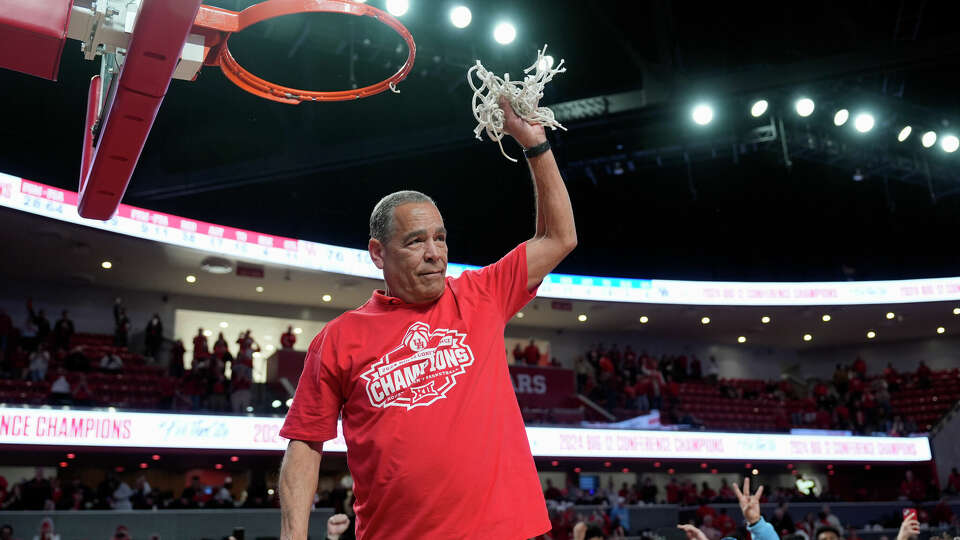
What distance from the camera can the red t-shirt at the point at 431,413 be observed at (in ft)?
6.50

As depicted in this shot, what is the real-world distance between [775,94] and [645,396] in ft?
28.4

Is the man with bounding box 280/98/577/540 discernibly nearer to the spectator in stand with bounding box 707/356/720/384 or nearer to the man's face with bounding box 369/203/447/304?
the man's face with bounding box 369/203/447/304

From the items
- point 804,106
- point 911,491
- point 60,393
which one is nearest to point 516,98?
point 804,106

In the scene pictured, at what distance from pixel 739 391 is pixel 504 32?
49.2 ft

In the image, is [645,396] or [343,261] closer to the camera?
[343,261]

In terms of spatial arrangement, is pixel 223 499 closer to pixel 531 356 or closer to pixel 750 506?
pixel 531 356

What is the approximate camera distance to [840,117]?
14.3 metres

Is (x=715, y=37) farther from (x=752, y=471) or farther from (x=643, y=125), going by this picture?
(x=752, y=471)

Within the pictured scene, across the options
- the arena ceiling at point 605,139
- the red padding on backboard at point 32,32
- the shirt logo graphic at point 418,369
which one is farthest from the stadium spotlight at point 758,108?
the shirt logo graphic at point 418,369

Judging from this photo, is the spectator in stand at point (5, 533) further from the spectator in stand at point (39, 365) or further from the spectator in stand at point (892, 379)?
the spectator in stand at point (892, 379)

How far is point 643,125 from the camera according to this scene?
14070 mm

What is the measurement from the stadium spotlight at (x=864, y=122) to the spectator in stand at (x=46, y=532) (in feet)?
46.6

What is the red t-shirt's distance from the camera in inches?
78.0

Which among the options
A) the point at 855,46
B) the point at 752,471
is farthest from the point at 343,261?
the point at 752,471
